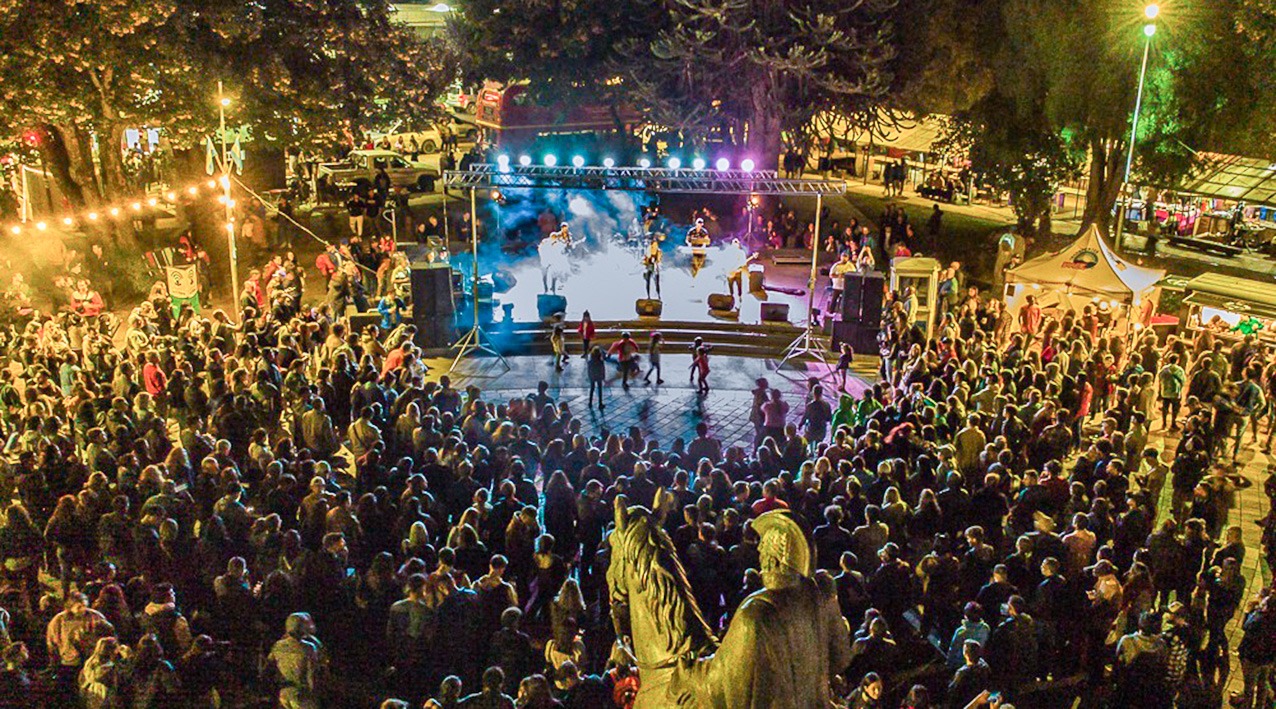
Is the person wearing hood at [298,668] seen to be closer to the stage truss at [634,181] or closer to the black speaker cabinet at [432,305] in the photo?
the stage truss at [634,181]

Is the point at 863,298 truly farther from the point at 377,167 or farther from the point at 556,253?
the point at 377,167

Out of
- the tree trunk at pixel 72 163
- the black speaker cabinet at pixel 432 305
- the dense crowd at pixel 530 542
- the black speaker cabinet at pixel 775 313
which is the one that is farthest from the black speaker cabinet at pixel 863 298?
the tree trunk at pixel 72 163

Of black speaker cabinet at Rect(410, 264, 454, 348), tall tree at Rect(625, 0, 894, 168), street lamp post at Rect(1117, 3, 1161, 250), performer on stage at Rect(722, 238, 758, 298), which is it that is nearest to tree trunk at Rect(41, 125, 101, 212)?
black speaker cabinet at Rect(410, 264, 454, 348)

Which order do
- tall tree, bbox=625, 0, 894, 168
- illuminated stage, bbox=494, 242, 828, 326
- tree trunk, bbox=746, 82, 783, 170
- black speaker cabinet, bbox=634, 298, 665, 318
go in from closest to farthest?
black speaker cabinet, bbox=634, 298, 665, 318, illuminated stage, bbox=494, 242, 828, 326, tall tree, bbox=625, 0, 894, 168, tree trunk, bbox=746, 82, 783, 170

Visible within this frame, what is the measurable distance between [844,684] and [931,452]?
187 inches

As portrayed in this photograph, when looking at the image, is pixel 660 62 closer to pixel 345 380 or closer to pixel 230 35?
pixel 230 35

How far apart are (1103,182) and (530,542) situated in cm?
2379

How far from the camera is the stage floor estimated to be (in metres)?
22.3

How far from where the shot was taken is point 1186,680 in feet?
26.9

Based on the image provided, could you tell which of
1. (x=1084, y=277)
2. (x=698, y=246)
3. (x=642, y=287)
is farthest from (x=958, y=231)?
(x=1084, y=277)

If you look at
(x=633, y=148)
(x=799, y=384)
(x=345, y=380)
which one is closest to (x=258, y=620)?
(x=345, y=380)

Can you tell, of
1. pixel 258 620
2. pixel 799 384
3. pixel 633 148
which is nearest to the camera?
pixel 258 620

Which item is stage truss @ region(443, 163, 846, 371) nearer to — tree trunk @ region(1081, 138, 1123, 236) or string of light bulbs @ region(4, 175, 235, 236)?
string of light bulbs @ region(4, 175, 235, 236)

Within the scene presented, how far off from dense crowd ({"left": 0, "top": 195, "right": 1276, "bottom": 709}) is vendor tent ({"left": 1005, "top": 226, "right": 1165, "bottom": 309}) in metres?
4.01
